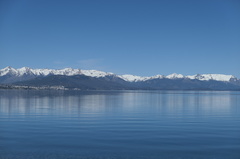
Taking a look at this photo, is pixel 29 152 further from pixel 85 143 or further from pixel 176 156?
pixel 176 156

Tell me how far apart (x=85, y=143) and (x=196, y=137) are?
1282 cm

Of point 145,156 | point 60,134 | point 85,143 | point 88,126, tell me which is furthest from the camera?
point 88,126

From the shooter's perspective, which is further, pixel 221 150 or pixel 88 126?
pixel 88 126

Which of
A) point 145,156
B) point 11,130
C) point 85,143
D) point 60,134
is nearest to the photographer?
point 145,156

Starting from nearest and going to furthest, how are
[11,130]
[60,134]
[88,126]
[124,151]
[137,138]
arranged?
[124,151] → [137,138] → [60,134] → [11,130] → [88,126]

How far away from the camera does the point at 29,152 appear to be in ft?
77.4

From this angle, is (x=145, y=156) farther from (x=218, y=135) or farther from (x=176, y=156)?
(x=218, y=135)

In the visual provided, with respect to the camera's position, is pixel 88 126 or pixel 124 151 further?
pixel 88 126

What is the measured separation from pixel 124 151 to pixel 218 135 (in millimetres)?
14494

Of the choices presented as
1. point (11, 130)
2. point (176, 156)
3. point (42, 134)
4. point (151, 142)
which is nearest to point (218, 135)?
point (151, 142)

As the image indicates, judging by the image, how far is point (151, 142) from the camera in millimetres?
28109

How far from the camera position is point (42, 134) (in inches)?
1268

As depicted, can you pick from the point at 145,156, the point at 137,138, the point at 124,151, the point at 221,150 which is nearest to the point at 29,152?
the point at 124,151

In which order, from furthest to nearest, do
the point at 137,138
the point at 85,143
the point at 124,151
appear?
the point at 137,138 < the point at 85,143 < the point at 124,151
